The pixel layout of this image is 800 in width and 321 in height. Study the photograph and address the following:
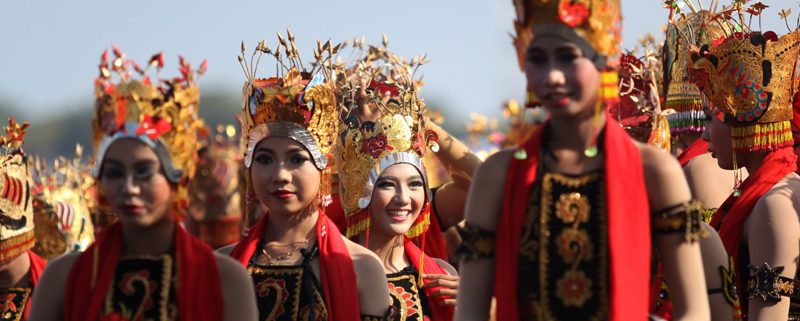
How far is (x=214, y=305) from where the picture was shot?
5.99 metres

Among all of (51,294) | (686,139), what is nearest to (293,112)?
(51,294)

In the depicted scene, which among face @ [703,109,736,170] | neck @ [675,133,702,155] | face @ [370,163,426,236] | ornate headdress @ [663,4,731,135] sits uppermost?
ornate headdress @ [663,4,731,135]

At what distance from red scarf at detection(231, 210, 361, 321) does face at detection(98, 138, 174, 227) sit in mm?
1451

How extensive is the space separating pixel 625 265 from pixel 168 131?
179cm

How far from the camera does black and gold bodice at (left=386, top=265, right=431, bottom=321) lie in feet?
27.6

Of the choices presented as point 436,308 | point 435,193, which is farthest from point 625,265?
point 435,193

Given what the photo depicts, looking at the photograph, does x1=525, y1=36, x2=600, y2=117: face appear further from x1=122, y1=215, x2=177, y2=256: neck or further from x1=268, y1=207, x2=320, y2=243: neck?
x1=268, y1=207, x2=320, y2=243: neck

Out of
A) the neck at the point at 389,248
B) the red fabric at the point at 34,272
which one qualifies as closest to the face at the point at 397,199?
the neck at the point at 389,248

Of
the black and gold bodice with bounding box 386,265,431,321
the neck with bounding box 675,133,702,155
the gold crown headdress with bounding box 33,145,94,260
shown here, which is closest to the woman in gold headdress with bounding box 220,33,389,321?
the black and gold bodice with bounding box 386,265,431,321

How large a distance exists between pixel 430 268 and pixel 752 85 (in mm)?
1965

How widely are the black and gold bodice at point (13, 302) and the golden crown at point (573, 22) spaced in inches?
171

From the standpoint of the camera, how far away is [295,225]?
7.65m

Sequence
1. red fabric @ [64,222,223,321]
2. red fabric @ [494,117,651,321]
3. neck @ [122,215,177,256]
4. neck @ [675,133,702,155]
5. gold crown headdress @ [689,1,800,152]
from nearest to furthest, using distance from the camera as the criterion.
Answer: 1. red fabric @ [494,117,651,321]
2. red fabric @ [64,222,223,321]
3. neck @ [122,215,177,256]
4. gold crown headdress @ [689,1,800,152]
5. neck @ [675,133,702,155]

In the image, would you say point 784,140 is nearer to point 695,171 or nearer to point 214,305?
point 695,171
